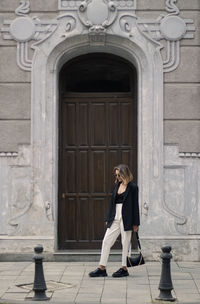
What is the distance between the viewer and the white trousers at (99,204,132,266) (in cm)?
1133

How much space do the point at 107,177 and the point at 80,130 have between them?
1.13 meters

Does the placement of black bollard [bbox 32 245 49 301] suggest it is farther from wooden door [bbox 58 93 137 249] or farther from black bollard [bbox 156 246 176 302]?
wooden door [bbox 58 93 137 249]

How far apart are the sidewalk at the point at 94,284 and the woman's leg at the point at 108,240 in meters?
0.32

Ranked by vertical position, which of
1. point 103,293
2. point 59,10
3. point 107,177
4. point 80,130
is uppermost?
point 59,10

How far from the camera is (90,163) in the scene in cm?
1418

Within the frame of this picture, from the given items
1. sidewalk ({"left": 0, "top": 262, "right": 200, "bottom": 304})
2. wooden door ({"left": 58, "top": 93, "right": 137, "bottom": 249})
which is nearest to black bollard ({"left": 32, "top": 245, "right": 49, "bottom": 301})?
sidewalk ({"left": 0, "top": 262, "right": 200, "bottom": 304})

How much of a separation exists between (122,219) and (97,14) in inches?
177

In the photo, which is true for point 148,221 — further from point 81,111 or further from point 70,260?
point 81,111

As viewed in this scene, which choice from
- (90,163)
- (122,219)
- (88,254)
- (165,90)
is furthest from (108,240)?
(165,90)

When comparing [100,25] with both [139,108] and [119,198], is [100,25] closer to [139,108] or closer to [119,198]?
[139,108]

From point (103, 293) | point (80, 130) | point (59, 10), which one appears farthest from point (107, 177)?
point (103, 293)

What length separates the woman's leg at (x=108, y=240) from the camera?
11.3 metres

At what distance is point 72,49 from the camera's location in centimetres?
1384

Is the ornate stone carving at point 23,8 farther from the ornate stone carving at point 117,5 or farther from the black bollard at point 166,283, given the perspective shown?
the black bollard at point 166,283
